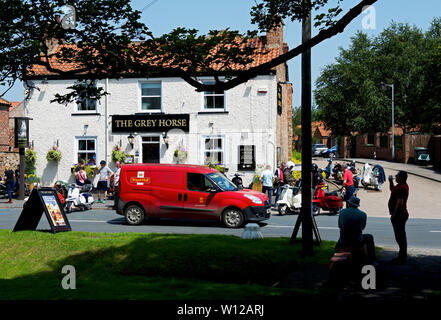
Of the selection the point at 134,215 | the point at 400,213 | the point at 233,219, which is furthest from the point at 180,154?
the point at 400,213

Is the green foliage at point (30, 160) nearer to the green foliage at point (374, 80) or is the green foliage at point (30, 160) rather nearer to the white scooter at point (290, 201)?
the white scooter at point (290, 201)

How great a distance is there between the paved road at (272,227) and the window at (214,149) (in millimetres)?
8057

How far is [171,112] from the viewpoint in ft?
86.9

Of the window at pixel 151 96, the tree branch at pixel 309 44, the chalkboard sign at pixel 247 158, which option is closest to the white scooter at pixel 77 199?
the window at pixel 151 96

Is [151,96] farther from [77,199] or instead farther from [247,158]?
[77,199]

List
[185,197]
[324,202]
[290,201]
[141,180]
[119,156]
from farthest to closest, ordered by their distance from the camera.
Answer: [119,156]
[290,201]
[324,202]
[141,180]
[185,197]

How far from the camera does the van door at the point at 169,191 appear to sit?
50.9 feet

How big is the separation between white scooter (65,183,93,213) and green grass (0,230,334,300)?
7389 mm

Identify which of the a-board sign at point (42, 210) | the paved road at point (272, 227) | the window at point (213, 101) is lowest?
the paved road at point (272, 227)

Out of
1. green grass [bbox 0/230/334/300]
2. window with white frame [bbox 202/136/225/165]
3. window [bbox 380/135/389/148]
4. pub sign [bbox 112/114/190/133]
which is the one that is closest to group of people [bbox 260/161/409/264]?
green grass [bbox 0/230/334/300]

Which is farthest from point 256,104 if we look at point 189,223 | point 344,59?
point 344,59

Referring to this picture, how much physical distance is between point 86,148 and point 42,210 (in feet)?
50.4
